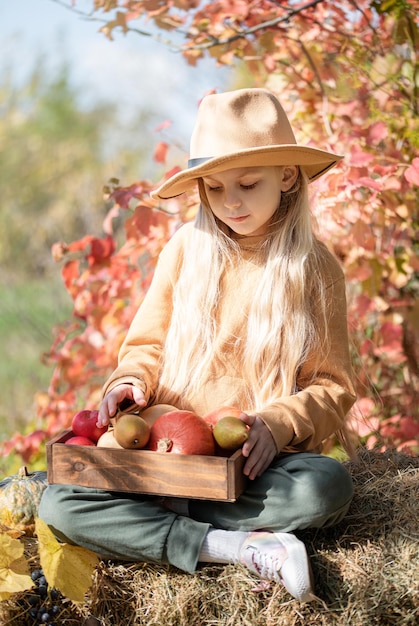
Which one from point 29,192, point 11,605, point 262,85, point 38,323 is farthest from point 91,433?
point 29,192

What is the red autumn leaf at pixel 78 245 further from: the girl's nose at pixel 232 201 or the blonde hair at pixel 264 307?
the girl's nose at pixel 232 201

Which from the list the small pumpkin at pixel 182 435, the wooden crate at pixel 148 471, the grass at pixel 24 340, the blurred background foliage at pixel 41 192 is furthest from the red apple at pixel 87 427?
the grass at pixel 24 340

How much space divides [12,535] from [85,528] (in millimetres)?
340

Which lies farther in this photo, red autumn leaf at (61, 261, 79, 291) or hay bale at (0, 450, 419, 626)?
red autumn leaf at (61, 261, 79, 291)

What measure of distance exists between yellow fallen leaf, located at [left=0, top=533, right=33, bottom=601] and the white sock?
1.63ft

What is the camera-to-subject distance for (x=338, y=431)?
279 centimetres

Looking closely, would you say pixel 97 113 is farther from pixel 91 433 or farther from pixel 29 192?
pixel 91 433

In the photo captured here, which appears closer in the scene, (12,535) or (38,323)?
(12,535)

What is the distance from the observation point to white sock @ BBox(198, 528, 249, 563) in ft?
7.59

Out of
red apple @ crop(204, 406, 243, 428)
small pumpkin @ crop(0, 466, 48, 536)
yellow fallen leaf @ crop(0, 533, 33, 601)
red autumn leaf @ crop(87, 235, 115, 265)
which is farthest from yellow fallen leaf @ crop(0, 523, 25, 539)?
red autumn leaf @ crop(87, 235, 115, 265)

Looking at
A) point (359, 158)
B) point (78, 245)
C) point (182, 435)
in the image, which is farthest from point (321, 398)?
point (78, 245)

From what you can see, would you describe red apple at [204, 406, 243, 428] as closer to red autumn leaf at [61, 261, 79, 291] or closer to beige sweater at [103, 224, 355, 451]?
beige sweater at [103, 224, 355, 451]

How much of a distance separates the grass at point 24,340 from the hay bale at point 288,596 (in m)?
3.83

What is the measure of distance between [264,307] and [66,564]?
100 cm
